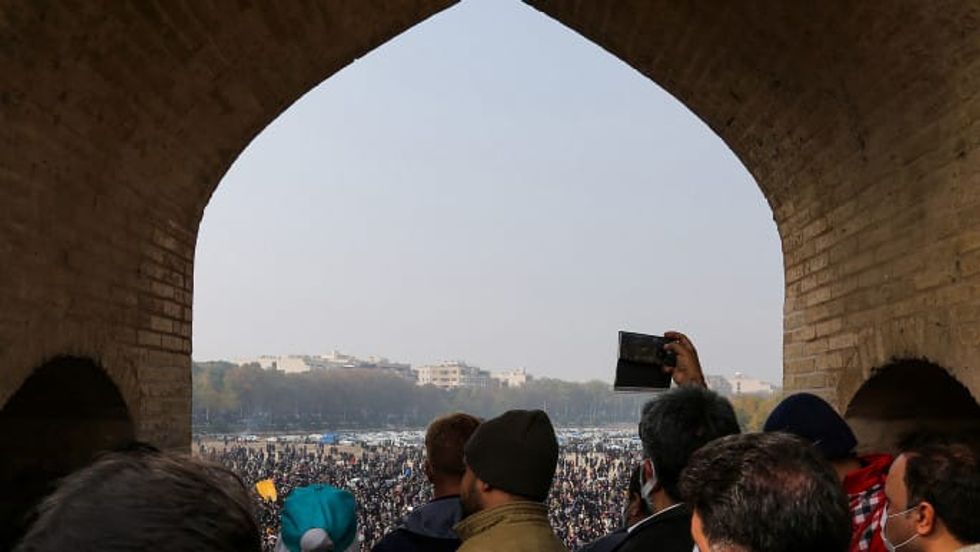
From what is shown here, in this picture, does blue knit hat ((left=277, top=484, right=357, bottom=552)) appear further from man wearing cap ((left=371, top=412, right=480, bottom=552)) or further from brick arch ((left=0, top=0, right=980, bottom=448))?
brick arch ((left=0, top=0, right=980, bottom=448))

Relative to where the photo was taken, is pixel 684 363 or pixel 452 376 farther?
pixel 452 376

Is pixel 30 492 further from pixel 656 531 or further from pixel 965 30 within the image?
pixel 965 30

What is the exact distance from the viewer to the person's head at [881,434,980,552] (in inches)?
107

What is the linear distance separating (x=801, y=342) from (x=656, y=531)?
4.73 meters

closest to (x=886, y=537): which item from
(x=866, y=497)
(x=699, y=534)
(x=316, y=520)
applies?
(x=866, y=497)

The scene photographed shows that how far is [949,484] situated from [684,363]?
1.00 metres

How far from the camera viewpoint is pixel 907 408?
243 inches

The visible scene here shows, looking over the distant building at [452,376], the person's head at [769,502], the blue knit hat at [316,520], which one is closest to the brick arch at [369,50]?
the blue knit hat at [316,520]

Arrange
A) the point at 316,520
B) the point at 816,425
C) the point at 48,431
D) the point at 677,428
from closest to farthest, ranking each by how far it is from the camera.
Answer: the point at 677,428
the point at 816,425
the point at 316,520
the point at 48,431

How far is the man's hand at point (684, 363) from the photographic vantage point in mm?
3514

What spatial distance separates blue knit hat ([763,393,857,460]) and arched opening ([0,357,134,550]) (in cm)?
415

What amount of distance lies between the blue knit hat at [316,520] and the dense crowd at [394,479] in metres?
10.1

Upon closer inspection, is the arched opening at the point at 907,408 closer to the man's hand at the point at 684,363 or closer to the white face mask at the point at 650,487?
the man's hand at the point at 684,363

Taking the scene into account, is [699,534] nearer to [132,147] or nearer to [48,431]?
[132,147]
